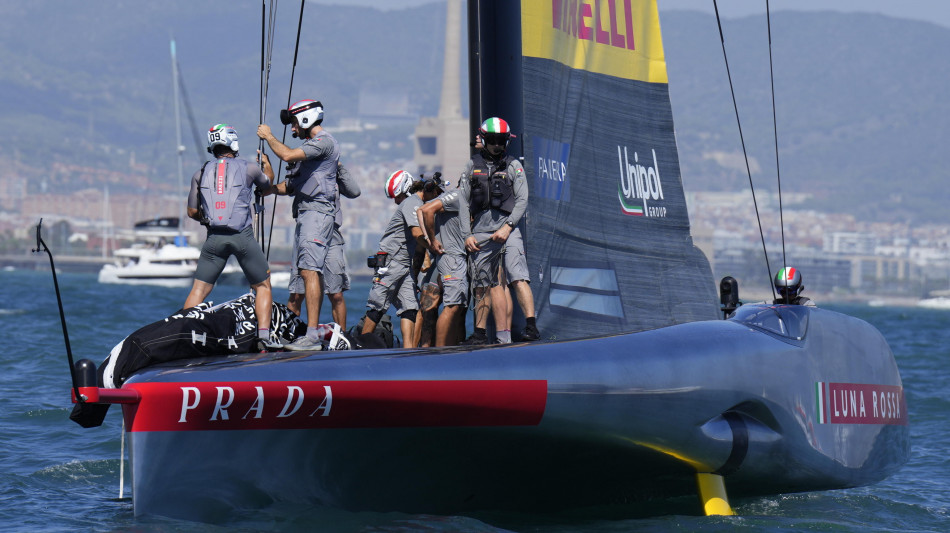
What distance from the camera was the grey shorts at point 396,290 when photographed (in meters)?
8.19

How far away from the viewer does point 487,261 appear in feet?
23.2

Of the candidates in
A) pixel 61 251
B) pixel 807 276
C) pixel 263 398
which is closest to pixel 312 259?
pixel 263 398

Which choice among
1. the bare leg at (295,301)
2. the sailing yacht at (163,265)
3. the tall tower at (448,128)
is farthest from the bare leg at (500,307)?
the tall tower at (448,128)

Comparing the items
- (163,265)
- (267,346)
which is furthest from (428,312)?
(163,265)

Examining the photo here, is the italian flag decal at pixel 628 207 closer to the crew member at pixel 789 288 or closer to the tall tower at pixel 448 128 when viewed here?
the crew member at pixel 789 288

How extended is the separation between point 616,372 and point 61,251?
145352 mm

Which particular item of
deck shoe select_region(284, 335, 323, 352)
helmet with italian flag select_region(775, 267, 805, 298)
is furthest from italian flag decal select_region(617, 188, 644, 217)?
deck shoe select_region(284, 335, 323, 352)

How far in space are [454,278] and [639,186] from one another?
220cm

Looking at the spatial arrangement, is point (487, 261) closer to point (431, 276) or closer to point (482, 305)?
point (482, 305)

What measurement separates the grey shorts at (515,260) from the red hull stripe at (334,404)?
1443mm

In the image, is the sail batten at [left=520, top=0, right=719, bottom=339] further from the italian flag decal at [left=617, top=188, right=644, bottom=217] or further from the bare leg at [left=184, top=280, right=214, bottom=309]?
the bare leg at [left=184, top=280, right=214, bottom=309]

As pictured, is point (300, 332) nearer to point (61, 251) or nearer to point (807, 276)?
point (61, 251)

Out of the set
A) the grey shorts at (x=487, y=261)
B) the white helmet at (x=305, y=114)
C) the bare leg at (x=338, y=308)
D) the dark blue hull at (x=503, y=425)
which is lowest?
the dark blue hull at (x=503, y=425)

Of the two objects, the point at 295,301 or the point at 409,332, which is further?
the point at 409,332
